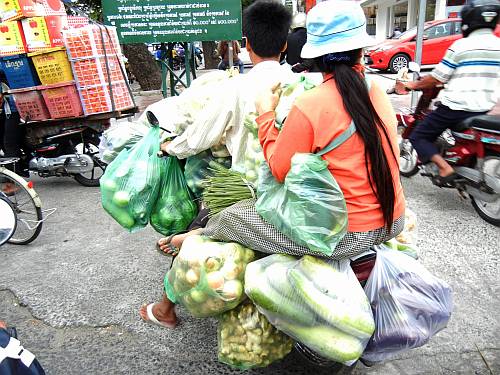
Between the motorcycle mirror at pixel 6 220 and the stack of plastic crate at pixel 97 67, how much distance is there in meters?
1.62

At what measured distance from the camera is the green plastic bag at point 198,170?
2512 millimetres

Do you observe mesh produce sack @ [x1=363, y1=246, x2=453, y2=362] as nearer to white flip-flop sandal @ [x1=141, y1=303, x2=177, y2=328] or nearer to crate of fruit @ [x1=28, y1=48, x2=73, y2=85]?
white flip-flop sandal @ [x1=141, y1=303, x2=177, y2=328]

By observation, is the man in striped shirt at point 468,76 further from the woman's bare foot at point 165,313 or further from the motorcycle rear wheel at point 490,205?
the woman's bare foot at point 165,313

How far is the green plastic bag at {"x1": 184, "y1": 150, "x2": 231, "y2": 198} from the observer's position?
2.51 metres

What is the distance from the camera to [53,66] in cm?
470

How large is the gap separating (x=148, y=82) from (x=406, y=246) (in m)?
9.64

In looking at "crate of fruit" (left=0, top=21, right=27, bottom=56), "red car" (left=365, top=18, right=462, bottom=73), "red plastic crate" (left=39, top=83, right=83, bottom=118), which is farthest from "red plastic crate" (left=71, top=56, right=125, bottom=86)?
"red car" (left=365, top=18, right=462, bottom=73)

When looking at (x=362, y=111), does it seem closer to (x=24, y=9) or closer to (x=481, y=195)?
(x=481, y=195)

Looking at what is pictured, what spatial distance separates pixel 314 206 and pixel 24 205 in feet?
10.3

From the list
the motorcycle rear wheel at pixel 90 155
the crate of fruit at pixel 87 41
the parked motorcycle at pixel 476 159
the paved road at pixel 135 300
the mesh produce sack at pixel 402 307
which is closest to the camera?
the mesh produce sack at pixel 402 307

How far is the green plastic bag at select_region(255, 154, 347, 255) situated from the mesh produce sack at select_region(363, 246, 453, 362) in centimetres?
34

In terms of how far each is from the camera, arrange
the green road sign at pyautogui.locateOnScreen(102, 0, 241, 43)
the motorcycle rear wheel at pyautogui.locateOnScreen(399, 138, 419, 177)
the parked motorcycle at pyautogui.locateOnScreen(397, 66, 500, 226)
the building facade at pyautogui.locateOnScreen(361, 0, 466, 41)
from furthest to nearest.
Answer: the building facade at pyautogui.locateOnScreen(361, 0, 466, 41), the green road sign at pyautogui.locateOnScreen(102, 0, 241, 43), the motorcycle rear wheel at pyautogui.locateOnScreen(399, 138, 419, 177), the parked motorcycle at pyautogui.locateOnScreen(397, 66, 500, 226)

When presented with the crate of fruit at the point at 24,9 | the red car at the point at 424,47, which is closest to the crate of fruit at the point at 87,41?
the crate of fruit at the point at 24,9

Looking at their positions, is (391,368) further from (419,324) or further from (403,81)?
(403,81)
